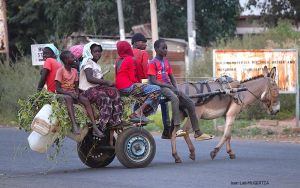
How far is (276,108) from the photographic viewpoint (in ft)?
47.9

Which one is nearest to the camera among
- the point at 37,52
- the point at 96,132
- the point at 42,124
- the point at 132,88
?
the point at 42,124

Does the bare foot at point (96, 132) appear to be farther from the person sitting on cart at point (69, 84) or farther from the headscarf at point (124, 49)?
the headscarf at point (124, 49)

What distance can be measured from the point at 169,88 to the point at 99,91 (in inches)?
52.6

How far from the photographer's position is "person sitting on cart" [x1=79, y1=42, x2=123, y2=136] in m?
11.6

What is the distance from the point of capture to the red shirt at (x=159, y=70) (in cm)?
1239

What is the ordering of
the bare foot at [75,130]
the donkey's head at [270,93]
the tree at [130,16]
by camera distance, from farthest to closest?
the tree at [130,16]
the donkey's head at [270,93]
the bare foot at [75,130]

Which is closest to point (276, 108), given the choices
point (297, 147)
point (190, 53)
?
point (297, 147)

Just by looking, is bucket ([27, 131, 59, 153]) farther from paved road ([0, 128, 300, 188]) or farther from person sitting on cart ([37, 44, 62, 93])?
person sitting on cart ([37, 44, 62, 93])

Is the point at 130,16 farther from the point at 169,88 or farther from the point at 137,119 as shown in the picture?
the point at 137,119

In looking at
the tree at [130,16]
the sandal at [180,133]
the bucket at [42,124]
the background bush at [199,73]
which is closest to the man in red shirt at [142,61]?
the sandal at [180,133]

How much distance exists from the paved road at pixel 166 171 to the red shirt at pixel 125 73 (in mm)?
1415

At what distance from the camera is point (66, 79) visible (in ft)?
37.9

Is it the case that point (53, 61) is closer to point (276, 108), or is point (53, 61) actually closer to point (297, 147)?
point (276, 108)

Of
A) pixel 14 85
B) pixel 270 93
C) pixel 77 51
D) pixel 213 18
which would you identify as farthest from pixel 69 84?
pixel 213 18
